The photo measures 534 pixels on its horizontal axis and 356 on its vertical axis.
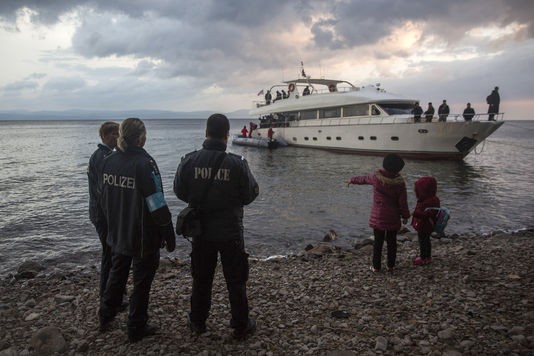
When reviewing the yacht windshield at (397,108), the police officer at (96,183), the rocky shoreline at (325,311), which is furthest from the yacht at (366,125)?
the police officer at (96,183)

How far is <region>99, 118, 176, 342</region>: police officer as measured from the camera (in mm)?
3572

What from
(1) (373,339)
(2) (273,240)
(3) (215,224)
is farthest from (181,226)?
(2) (273,240)

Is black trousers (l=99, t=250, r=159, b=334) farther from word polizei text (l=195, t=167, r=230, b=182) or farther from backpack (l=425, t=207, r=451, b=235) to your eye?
backpack (l=425, t=207, r=451, b=235)

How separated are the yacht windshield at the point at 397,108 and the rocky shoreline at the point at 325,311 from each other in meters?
19.8

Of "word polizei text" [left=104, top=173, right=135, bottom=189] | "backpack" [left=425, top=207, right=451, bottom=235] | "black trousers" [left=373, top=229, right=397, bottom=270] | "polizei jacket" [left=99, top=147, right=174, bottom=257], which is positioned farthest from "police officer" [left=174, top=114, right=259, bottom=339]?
"backpack" [left=425, top=207, right=451, bottom=235]

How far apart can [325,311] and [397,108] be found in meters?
23.6

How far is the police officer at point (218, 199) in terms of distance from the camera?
346 centimetres

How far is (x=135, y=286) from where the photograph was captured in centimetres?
374

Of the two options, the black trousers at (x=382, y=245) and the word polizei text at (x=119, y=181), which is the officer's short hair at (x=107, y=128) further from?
the black trousers at (x=382, y=245)

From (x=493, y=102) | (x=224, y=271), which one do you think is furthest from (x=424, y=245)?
(x=493, y=102)

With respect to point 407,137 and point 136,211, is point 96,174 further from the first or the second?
point 407,137

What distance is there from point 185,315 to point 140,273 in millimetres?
1068

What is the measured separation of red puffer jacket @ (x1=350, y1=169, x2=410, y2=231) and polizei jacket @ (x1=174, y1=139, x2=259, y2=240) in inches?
98.9

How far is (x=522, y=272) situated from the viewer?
18.0 feet
